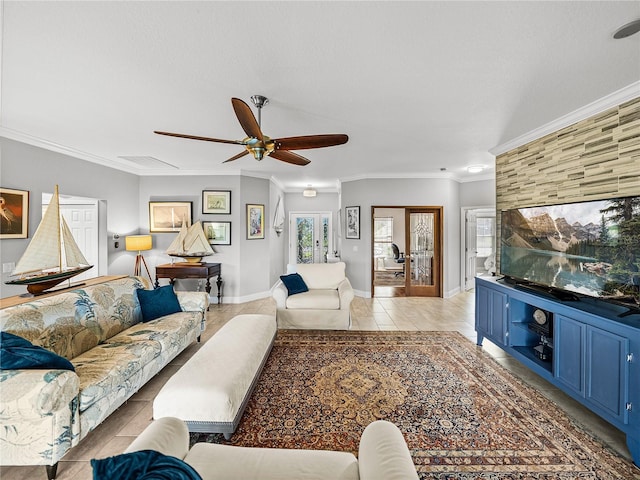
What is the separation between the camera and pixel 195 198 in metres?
5.57

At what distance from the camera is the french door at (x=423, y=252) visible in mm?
6094

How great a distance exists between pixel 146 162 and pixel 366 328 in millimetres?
4471

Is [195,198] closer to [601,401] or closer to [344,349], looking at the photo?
[344,349]

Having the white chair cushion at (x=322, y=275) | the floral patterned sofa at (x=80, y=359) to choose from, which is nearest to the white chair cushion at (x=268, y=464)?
the floral patterned sofa at (x=80, y=359)

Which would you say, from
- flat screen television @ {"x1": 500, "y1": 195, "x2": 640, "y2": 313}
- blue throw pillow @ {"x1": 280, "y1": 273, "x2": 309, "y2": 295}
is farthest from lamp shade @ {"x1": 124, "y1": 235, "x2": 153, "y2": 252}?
flat screen television @ {"x1": 500, "y1": 195, "x2": 640, "y2": 313}

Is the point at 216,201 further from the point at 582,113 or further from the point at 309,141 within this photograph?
the point at 582,113

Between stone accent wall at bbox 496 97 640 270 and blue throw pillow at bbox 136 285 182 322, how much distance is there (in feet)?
14.3

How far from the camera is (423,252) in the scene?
20.4 ft

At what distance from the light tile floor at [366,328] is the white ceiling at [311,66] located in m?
2.56

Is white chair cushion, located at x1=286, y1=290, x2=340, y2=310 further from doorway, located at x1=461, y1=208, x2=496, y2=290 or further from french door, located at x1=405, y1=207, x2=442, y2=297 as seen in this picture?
doorway, located at x1=461, y1=208, x2=496, y2=290

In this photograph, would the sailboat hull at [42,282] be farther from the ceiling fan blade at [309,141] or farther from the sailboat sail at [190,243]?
the sailboat sail at [190,243]

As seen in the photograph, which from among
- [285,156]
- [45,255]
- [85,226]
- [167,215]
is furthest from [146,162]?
[285,156]

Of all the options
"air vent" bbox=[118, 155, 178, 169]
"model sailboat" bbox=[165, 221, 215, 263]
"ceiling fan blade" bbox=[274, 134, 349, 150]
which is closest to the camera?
"ceiling fan blade" bbox=[274, 134, 349, 150]

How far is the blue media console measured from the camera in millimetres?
1824
